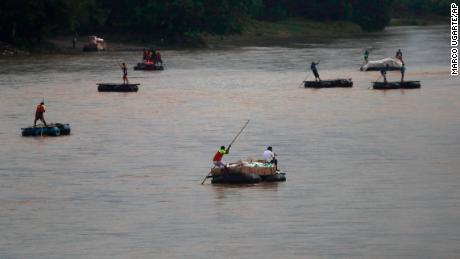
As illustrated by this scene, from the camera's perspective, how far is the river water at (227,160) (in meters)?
41.1

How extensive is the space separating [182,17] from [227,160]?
8415cm

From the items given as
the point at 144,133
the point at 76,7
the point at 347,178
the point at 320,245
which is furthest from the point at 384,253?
the point at 76,7

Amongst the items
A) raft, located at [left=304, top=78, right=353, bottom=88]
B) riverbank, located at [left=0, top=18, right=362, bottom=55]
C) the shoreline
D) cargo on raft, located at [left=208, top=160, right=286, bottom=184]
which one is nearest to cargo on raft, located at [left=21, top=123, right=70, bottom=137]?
cargo on raft, located at [left=208, top=160, right=286, bottom=184]

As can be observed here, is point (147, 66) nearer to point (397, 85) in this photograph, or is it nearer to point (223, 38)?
point (397, 85)

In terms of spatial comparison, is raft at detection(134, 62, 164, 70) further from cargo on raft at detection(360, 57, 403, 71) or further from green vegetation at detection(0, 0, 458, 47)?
green vegetation at detection(0, 0, 458, 47)

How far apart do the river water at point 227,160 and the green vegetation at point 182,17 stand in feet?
69.0

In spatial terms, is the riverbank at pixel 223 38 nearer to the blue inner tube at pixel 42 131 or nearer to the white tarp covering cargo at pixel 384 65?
the white tarp covering cargo at pixel 384 65

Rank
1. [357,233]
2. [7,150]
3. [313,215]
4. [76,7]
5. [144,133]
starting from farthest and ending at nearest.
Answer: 1. [76,7]
2. [144,133]
3. [7,150]
4. [313,215]
5. [357,233]

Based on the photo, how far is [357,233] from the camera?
137 ft

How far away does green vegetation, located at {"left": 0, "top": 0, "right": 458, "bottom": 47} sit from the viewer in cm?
12325

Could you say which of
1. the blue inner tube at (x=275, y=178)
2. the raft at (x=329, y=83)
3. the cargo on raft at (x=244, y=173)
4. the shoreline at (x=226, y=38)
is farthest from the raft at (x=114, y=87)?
the cargo on raft at (x=244, y=173)

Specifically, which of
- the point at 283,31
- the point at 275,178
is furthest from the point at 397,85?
the point at 283,31

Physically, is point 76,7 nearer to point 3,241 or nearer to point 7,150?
point 7,150

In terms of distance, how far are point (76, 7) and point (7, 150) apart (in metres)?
65.1
